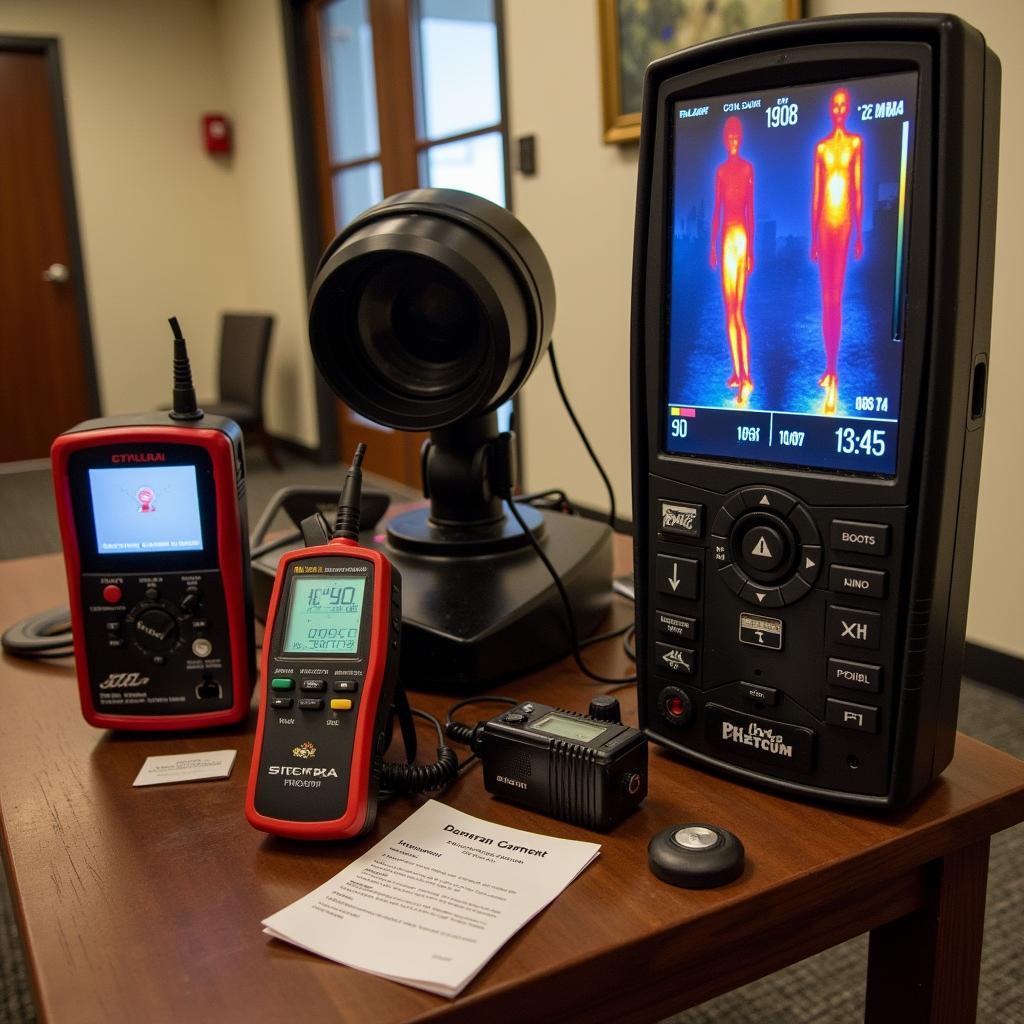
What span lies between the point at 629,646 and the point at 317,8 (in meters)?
4.45

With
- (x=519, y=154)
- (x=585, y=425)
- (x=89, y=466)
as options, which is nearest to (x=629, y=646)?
(x=89, y=466)

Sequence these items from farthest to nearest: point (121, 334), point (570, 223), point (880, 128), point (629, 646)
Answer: point (121, 334) < point (570, 223) < point (629, 646) < point (880, 128)

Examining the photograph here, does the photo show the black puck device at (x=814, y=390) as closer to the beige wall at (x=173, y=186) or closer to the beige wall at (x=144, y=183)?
the beige wall at (x=173, y=186)

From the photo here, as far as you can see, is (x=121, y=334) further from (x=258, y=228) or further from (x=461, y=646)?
(x=461, y=646)

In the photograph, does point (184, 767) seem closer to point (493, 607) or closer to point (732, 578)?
point (493, 607)

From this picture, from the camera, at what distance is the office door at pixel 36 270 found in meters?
5.08

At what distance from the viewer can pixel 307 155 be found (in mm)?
4852

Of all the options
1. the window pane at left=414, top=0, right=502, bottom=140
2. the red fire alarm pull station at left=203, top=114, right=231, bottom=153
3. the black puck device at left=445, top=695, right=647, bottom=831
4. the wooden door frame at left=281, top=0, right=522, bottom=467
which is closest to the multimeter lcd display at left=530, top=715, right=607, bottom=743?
the black puck device at left=445, top=695, right=647, bottom=831

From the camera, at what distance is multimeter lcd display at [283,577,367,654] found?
68 centimetres

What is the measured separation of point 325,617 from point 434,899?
0.20m

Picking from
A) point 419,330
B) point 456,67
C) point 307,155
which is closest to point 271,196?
point 307,155

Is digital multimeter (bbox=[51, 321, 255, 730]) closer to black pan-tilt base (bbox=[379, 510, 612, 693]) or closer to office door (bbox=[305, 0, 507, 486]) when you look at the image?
black pan-tilt base (bbox=[379, 510, 612, 693])

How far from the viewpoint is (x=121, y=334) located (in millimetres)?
5449

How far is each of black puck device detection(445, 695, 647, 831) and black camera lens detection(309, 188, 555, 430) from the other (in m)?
0.31
